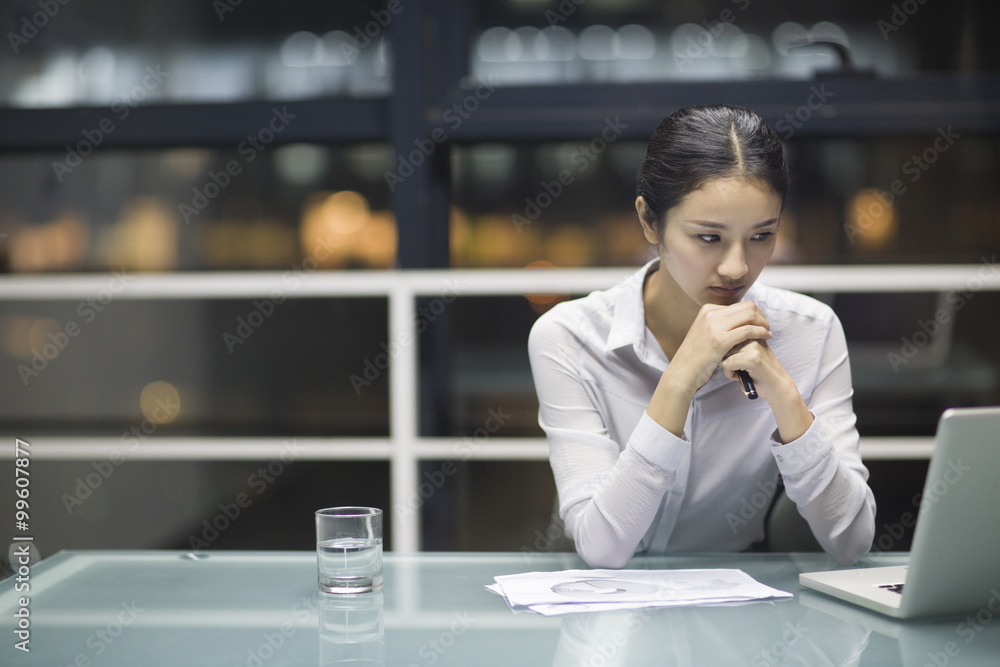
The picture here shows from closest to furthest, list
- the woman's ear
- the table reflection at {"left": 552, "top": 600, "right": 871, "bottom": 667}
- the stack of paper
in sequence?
1. the table reflection at {"left": 552, "top": 600, "right": 871, "bottom": 667}
2. the stack of paper
3. the woman's ear

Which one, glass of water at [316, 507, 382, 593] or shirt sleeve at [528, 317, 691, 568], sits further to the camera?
shirt sleeve at [528, 317, 691, 568]

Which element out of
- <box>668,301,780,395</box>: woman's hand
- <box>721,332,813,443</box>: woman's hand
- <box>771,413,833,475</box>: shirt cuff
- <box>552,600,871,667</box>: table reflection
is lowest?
<box>552,600,871,667</box>: table reflection

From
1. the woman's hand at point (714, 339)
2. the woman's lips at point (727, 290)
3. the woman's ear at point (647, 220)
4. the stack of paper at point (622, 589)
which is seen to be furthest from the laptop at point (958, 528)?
the woman's ear at point (647, 220)

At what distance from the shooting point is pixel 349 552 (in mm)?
951

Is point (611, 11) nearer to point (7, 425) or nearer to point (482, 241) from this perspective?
point (482, 241)

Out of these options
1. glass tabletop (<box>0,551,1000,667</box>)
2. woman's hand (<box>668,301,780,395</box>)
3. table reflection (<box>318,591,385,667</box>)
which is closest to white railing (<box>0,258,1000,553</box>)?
woman's hand (<box>668,301,780,395</box>)

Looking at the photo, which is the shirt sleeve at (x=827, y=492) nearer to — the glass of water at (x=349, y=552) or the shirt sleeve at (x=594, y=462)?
the shirt sleeve at (x=594, y=462)

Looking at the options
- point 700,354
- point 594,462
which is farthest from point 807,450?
point 594,462

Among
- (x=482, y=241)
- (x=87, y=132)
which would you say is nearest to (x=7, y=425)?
(x=87, y=132)

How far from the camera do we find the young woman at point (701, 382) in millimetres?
1131

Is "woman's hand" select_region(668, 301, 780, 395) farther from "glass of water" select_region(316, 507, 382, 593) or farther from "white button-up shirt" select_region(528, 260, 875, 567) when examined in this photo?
"glass of water" select_region(316, 507, 382, 593)

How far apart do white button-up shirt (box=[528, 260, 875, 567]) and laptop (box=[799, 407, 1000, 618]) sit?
36cm

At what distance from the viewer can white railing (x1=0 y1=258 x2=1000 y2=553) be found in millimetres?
2090

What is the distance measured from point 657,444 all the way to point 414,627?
418 mm
